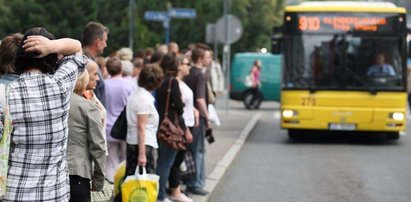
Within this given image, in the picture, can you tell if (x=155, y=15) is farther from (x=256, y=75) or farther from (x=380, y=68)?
(x=380, y=68)

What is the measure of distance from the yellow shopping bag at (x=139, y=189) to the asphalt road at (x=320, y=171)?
104 inches

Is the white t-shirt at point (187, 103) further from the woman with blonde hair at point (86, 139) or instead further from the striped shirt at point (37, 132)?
the striped shirt at point (37, 132)

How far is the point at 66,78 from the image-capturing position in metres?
5.18

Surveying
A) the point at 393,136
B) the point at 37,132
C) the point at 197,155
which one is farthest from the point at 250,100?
the point at 37,132

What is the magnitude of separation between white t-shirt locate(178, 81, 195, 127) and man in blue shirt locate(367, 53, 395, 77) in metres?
8.42

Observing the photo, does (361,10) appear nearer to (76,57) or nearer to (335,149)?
(335,149)

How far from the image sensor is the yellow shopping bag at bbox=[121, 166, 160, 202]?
9.05m

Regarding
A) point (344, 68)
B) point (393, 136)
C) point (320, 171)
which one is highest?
point (344, 68)

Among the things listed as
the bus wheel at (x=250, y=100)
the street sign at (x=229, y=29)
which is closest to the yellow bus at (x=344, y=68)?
the street sign at (x=229, y=29)

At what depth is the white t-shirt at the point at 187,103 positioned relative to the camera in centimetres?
1100

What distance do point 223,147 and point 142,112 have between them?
917cm

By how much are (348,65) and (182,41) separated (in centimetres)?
3777

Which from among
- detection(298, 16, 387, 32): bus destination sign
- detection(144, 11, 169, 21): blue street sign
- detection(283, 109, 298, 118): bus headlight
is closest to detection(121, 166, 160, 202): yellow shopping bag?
detection(283, 109, 298, 118): bus headlight

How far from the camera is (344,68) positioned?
758 inches
